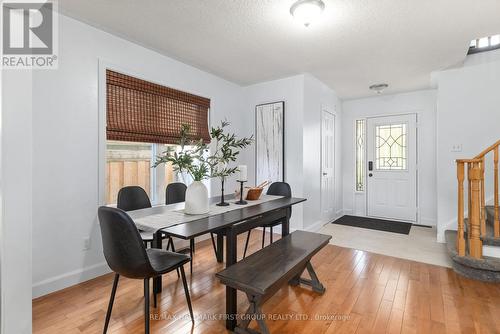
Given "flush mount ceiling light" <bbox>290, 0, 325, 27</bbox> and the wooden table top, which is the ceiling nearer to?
"flush mount ceiling light" <bbox>290, 0, 325, 27</bbox>

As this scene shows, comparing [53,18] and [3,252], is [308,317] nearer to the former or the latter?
[3,252]

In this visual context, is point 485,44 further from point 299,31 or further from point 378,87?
point 299,31

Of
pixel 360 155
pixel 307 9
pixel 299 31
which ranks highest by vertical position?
pixel 299 31

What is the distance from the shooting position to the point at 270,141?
431 cm

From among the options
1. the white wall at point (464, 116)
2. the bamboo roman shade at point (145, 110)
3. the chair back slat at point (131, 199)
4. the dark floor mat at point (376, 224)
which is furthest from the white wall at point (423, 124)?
the chair back slat at point (131, 199)

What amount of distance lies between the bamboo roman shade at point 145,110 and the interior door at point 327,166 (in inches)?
91.8

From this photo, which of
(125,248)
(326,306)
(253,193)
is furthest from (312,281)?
(125,248)

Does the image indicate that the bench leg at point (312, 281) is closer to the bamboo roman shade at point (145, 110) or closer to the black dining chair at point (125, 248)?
the black dining chair at point (125, 248)

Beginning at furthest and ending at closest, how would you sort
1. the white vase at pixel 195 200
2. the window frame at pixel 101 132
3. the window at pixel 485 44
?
the window at pixel 485 44 → the window frame at pixel 101 132 → the white vase at pixel 195 200

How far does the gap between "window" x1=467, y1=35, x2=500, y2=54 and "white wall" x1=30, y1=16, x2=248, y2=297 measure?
445 centimetres

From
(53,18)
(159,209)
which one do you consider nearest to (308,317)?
(159,209)

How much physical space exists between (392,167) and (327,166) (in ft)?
4.71

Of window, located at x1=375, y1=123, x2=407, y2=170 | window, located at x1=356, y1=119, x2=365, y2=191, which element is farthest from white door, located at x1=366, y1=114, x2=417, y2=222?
window, located at x1=356, y1=119, x2=365, y2=191

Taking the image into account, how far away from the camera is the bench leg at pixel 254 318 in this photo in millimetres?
1642
